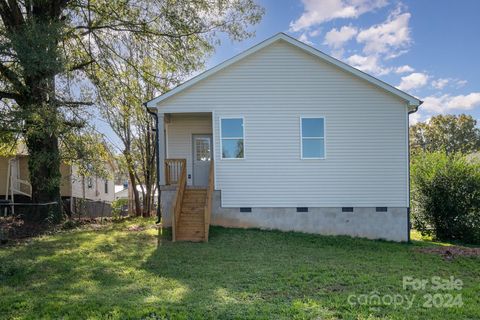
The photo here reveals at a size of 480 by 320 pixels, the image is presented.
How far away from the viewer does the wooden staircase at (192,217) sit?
9797 millimetres

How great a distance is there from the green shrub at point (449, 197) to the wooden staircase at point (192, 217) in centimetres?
862

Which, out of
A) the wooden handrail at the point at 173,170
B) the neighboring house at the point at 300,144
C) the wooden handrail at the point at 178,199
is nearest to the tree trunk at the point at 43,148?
the neighboring house at the point at 300,144

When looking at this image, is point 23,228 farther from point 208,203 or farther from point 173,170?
point 208,203

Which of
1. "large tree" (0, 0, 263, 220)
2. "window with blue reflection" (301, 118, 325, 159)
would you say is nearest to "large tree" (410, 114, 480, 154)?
"window with blue reflection" (301, 118, 325, 159)

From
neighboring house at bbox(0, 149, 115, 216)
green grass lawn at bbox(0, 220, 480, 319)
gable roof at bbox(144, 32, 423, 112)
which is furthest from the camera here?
neighboring house at bbox(0, 149, 115, 216)

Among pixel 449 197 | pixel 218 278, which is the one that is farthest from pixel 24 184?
pixel 449 197

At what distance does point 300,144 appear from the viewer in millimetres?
11312

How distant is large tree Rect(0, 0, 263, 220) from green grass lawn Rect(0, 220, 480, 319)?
308cm

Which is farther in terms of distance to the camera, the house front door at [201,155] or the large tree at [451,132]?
the large tree at [451,132]

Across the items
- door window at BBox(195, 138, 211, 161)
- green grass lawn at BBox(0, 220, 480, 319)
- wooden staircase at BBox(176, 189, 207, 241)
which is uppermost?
door window at BBox(195, 138, 211, 161)

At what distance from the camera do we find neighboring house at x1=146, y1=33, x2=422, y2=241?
36.9ft

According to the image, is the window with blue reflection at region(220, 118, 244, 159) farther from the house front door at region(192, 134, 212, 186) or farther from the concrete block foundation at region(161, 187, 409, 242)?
the house front door at region(192, 134, 212, 186)

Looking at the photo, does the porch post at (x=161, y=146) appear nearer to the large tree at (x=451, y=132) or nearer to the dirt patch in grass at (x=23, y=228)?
the dirt patch in grass at (x=23, y=228)

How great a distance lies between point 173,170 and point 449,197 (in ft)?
33.4
